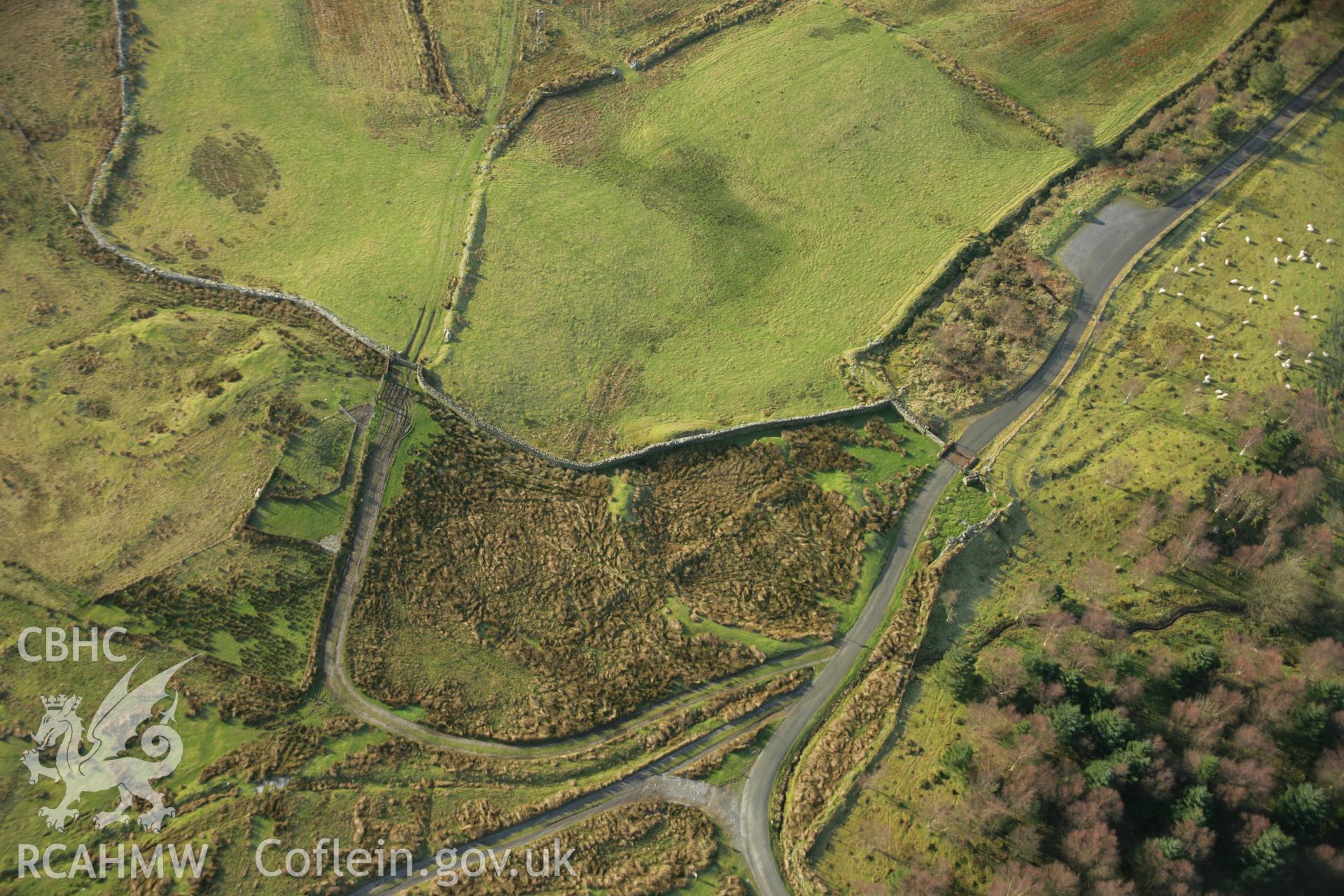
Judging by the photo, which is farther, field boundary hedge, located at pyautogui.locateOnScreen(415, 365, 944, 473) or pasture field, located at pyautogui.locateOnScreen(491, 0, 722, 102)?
pasture field, located at pyautogui.locateOnScreen(491, 0, 722, 102)

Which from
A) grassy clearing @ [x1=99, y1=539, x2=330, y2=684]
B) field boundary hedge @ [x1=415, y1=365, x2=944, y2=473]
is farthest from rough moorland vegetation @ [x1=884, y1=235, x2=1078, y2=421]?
grassy clearing @ [x1=99, y1=539, x2=330, y2=684]

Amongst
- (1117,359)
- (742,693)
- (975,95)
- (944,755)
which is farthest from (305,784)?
(975,95)

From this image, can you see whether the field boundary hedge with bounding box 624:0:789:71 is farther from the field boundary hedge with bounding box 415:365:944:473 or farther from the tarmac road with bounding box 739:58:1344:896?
the field boundary hedge with bounding box 415:365:944:473

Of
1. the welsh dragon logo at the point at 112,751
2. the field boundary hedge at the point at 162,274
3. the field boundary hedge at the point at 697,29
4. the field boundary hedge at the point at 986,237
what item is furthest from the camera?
the field boundary hedge at the point at 697,29

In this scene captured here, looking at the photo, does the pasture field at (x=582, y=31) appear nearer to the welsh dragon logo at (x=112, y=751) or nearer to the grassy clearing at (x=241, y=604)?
the grassy clearing at (x=241, y=604)

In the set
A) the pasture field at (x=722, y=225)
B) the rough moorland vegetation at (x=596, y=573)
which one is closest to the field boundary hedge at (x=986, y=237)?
the pasture field at (x=722, y=225)

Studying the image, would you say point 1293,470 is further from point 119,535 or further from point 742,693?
point 119,535
